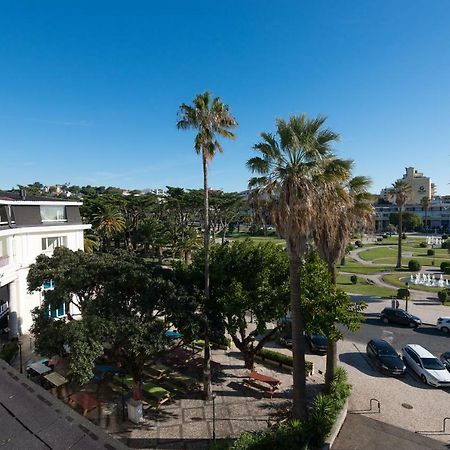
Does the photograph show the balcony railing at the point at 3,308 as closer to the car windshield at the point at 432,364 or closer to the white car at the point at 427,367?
the white car at the point at 427,367

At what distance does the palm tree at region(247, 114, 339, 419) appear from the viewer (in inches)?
530

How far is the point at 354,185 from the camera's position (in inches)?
739

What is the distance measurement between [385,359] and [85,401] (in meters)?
18.1

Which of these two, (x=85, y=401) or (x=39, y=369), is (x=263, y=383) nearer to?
(x=85, y=401)

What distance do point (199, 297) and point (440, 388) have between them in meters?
15.4

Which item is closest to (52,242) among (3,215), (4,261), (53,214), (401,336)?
(53,214)

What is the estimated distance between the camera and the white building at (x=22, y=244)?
26.4 meters

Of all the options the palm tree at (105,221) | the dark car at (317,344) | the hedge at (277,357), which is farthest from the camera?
the palm tree at (105,221)

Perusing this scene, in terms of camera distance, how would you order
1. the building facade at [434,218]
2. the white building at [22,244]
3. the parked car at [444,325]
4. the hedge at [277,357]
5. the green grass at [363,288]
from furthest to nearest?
the building facade at [434,218]
the green grass at [363,288]
the parked car at [444,325]
the white building at [22,244]
the hedge at [277,357]

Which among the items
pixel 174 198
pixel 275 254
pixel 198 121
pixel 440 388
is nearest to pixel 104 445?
pixel 275 254

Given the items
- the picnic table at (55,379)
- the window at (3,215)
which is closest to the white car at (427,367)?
the picnic table at (55,379)

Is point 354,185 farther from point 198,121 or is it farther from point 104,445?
point 104,445

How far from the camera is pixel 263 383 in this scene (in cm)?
2009

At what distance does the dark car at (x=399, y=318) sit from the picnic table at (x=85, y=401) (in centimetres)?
2624
